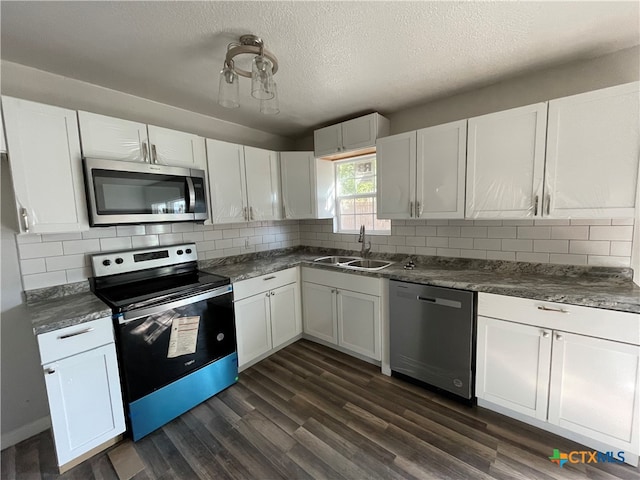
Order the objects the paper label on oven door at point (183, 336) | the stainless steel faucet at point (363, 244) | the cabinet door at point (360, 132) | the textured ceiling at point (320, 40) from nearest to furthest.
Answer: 1. the textured ceiling at point (320, 40)
2. the paper label on oven door at point (183, 336)
3. the cabinet door at point (360, 132)
4. the stainless steel faucet at point (363, 244)

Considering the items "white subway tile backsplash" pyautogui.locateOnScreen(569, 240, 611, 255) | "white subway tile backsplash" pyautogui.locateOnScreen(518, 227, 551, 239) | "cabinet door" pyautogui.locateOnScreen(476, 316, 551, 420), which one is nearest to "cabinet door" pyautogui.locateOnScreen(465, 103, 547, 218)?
"white subway tile backsplash" pyautogui.locateOnScreen(518, 227, 551, 239)

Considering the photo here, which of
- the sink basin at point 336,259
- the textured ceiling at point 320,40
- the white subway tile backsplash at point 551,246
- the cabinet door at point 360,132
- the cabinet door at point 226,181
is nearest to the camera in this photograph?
the textured ceiling at point 320,40

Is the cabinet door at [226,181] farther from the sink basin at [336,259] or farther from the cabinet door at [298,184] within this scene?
the sink basin at [336,259]

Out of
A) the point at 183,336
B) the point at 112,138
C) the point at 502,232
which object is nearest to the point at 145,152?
the point at 112,138

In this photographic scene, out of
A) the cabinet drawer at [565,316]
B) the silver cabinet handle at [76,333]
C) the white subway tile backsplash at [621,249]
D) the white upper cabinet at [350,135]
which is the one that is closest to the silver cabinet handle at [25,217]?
the silver cabinet handle at [76,333]

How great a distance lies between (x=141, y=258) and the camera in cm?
221

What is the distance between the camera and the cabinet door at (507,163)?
1.82 m

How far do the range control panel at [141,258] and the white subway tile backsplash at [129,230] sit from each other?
139 millimetres

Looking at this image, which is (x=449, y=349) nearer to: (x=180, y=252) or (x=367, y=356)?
(x=367, y=356)

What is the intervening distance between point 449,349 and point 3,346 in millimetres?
3027

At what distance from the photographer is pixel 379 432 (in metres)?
1.77

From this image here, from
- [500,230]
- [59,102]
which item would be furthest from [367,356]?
[59,102]

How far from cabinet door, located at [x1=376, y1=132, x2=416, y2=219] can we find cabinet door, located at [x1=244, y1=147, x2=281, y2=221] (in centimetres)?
114

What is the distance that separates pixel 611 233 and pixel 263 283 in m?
2.66
